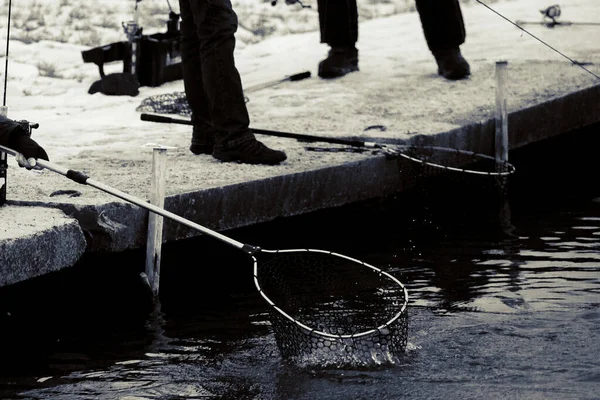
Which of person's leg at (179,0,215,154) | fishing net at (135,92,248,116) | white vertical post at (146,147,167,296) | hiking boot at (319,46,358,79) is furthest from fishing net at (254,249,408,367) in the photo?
hiking boot at (319,46,358,79)

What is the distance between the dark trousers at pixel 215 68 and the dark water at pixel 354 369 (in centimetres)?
58

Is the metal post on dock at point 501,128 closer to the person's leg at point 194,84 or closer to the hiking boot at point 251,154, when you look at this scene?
the hiking boot at point 251,154

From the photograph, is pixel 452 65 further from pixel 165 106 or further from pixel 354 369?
pixel 354 369

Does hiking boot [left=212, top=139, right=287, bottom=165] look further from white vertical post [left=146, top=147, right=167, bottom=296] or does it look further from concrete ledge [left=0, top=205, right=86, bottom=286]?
concrete ledge [left=0, top=205, right=86, bottom=286]

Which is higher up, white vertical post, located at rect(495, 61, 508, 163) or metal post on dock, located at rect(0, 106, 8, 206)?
metal post on dock, located at rect(0, 106, 8, 206)

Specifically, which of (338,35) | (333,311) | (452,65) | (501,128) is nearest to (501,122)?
(501,128)

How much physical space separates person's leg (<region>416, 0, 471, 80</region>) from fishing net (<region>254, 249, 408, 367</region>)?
3.31 m

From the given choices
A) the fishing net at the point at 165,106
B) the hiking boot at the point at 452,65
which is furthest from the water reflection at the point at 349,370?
the hiking boot at the point at 452,65

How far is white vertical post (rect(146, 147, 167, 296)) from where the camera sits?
5.39 meters

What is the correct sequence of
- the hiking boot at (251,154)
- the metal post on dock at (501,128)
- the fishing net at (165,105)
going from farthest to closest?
1. the fishing net at (165,105)
2. the metal post on dock at (501,128)
3. the hiking boot at (251,154)

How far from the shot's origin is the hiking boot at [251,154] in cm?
641

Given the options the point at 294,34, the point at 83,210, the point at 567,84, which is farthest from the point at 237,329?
the point at 294,34

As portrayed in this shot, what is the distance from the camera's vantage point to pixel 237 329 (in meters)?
5.12

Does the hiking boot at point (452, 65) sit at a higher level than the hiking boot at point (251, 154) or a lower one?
lower
